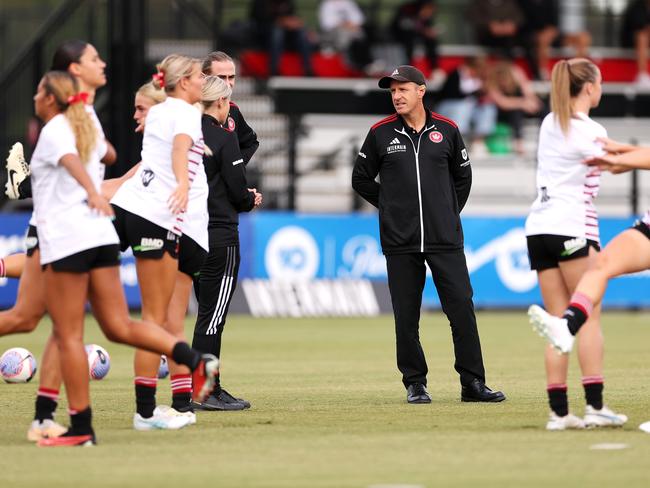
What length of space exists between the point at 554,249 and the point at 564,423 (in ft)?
3.35

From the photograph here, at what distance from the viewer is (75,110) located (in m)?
7.84

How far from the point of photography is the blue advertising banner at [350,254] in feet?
68.0

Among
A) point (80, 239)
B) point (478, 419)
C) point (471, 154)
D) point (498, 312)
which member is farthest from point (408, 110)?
point (471, 154)

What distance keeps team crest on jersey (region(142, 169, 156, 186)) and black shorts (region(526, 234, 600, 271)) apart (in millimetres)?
2266

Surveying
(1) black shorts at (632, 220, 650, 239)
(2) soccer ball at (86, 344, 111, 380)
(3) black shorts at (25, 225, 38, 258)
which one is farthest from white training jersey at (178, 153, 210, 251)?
(2) soccer ball at (86, 344, 111, 380)

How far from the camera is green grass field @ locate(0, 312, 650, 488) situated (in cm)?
690

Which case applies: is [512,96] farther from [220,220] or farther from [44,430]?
[44,430]

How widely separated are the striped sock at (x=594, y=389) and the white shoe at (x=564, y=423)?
0.13 meters

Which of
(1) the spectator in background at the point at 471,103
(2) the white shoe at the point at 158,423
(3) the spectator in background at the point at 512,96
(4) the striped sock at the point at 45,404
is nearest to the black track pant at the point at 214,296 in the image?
(2) the white shoe at the point at 158,423

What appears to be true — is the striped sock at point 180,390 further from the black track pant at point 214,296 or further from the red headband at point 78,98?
the red headband at point 78,98

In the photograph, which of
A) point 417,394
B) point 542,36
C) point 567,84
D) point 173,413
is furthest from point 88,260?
point 542,36

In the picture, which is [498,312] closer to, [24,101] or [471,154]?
[471,154]

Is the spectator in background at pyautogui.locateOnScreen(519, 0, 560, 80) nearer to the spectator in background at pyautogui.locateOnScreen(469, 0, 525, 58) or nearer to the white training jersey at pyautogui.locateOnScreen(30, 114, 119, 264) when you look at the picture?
the spectator in background at pyautogui.locateOnScreen(469, 0, 525, 58)

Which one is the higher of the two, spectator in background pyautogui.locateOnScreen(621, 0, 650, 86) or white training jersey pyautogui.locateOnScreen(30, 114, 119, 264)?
spectator in background pyautogui.locateOnScreen(621, 0, 650, 86)
